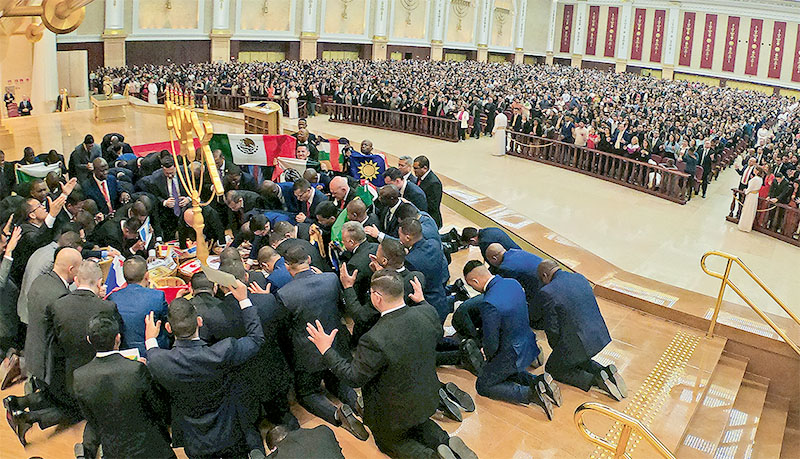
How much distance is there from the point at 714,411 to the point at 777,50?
135 feet

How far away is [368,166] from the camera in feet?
28.0

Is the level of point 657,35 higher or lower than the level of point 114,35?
higher

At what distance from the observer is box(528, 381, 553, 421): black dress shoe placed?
467cm

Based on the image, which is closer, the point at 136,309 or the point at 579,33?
the point at 136,309

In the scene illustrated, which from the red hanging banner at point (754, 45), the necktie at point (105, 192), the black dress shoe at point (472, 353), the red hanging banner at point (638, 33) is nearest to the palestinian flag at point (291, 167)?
the necktie at point (105, 192)

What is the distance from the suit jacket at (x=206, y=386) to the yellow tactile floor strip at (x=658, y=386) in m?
2.40

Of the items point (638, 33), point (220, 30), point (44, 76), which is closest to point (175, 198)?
point (44, 76)

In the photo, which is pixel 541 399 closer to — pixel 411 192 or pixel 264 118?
pixel 411 192

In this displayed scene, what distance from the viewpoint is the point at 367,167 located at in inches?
335

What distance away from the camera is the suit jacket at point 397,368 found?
353 centimetres

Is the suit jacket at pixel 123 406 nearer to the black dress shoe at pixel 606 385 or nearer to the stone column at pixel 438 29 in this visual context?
the black dress shoe at pixel 606 385

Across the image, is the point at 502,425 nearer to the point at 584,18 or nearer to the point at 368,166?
the point at 368,166

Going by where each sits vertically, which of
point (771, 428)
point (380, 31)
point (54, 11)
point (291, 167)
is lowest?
point (771, 428)

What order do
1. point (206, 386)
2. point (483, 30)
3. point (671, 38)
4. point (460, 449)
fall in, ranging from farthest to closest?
point (483, 30) → point (671, 38) → point (460, 449) → point (206, 386)
